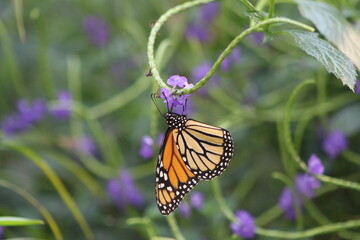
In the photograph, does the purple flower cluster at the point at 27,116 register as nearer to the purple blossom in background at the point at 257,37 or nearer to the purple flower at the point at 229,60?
the purple flower at the point at 229,60

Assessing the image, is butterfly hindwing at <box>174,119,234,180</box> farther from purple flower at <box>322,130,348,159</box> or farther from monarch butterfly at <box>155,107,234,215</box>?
purple flower at <box>322,130,348,159</box>

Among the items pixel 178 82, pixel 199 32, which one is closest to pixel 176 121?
pixel 178 82

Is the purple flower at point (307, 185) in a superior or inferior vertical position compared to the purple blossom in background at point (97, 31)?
inferior

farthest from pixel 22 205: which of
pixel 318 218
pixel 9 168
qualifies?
pixel 318 218

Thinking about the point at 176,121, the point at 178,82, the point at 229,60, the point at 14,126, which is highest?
the point at 14,126

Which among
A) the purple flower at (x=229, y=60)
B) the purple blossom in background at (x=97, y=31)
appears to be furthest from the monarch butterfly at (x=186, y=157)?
the purple blossom in background at (x=97, y=31)

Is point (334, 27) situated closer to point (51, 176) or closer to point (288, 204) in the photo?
point (288, 204)

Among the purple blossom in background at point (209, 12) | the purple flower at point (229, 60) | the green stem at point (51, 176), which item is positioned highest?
the purple blossom in background at point (209, 12)
